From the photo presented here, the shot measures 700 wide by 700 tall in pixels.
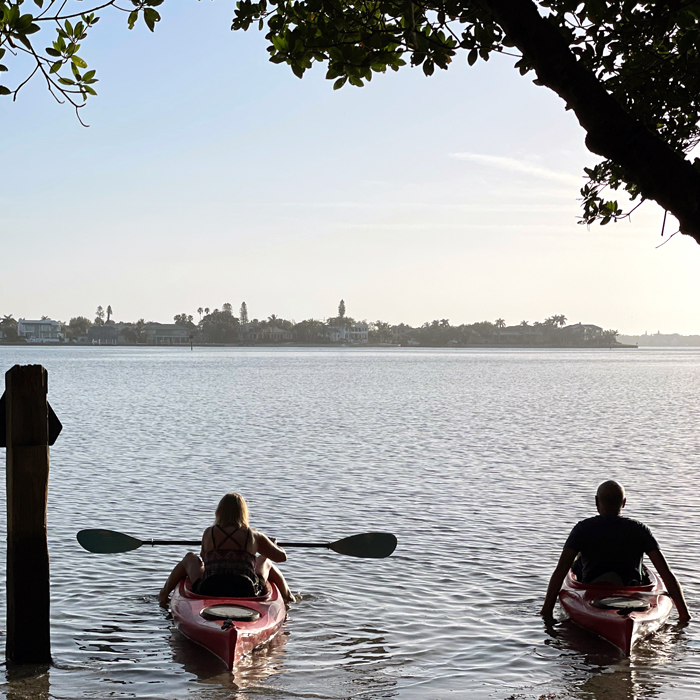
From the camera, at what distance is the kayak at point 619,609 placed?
852 cm

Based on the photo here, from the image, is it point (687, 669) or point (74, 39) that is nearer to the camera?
point (74, 39)

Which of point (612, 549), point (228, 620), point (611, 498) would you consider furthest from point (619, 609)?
point (228, 620)

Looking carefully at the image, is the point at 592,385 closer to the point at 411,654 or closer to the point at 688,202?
the point at 411,654

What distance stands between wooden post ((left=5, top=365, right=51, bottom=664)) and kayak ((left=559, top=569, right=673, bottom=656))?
4939 millimetres

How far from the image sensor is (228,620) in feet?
27.1

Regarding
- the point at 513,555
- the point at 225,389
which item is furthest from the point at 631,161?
the point at 225,389

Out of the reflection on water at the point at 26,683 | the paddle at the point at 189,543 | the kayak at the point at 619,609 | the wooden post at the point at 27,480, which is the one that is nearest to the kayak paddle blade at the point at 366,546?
the paddle at the point at 189,543

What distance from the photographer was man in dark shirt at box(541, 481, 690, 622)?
864 cm

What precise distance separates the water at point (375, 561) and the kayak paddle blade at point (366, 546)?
566mm

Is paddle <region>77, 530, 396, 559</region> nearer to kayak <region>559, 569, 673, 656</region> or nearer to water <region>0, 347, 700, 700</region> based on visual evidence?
water <region>0, 347, 700, 700</region>

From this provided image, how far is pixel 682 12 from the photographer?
18.2ft

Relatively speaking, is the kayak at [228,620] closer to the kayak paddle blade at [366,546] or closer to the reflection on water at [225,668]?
the reflection on water at [225,668]

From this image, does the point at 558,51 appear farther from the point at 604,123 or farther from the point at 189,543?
Result: the point at 189,543

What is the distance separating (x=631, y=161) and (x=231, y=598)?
19.7 feet
